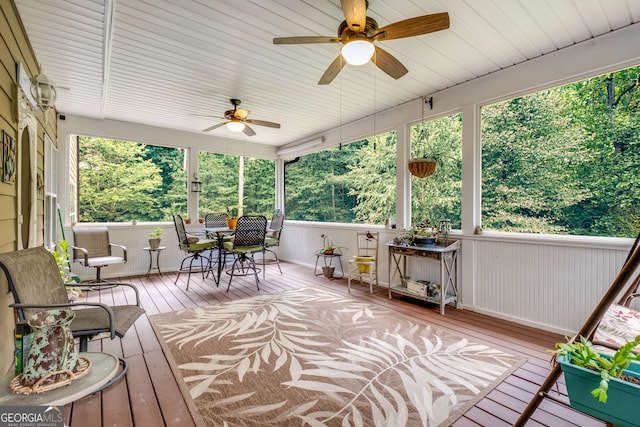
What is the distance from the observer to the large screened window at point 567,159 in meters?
2.64

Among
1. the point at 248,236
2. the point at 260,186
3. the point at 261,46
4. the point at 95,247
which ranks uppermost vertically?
the point at 261,46

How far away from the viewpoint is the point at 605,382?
100 centimetres

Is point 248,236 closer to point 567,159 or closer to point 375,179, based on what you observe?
point 375,179

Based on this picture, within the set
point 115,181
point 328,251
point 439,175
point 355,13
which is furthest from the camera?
Answer: point 115,181

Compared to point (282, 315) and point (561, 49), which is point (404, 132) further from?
point (282, 315)

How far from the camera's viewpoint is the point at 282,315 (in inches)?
133

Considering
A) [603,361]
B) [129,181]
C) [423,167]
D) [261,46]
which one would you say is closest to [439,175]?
[423,167]

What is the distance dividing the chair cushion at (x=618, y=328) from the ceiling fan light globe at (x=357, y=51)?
7.41ft

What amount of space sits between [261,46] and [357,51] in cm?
107

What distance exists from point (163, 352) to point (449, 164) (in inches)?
153

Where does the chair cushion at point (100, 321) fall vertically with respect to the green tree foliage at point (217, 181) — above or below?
below

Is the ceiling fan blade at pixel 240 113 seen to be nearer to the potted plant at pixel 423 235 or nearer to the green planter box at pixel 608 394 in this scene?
the potted plant at pixel 423 235

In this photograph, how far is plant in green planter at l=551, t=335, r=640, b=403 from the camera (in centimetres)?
102

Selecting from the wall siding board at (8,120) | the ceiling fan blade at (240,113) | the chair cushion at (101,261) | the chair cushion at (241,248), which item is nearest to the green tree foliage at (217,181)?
the chair cushion at (241,248)
